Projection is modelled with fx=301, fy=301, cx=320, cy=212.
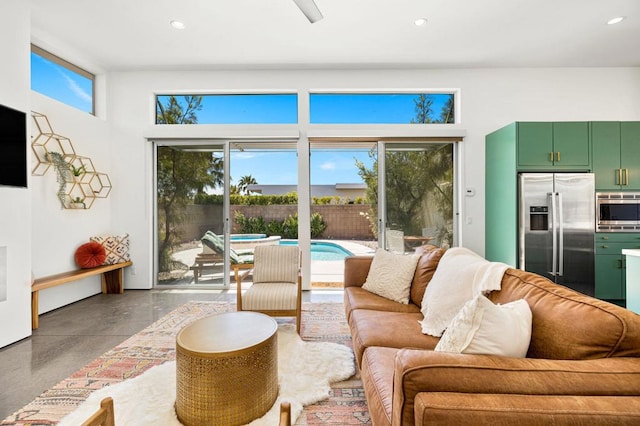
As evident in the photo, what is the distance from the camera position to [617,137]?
372 centimetres

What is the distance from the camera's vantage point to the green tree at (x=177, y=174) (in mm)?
4582

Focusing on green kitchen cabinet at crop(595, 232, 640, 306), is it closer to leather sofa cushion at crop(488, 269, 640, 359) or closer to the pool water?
leather sofa cushion at crop(488, 269, 640, 359)

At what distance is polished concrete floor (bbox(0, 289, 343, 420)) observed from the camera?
2.08 meters

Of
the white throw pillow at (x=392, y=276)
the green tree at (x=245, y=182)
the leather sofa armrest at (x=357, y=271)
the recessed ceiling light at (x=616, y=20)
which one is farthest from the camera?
the green tree at (x=245, y=182)

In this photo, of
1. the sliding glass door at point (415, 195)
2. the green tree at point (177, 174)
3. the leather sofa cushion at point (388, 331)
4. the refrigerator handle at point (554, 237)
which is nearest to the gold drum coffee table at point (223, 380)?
the leather sofa cushion at point (388, 331)

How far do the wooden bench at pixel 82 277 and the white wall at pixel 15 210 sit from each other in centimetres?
26

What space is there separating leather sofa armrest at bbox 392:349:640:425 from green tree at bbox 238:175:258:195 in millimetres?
4189

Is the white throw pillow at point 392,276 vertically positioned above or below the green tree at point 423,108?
below

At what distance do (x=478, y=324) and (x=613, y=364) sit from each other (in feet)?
1.31

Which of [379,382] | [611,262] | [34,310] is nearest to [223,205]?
[34,310]

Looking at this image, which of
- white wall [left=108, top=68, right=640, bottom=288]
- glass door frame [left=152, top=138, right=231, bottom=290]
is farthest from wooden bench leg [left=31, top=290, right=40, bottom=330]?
glass door frame [left=152, top=138, right=231, bottom=290]

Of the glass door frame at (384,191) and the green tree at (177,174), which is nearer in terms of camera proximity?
the glass door frame at (384,191)

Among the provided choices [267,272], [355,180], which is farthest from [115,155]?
[355,180]

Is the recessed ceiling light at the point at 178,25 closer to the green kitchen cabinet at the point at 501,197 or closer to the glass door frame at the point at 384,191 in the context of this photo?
the glass door frame at the point at 384,191
